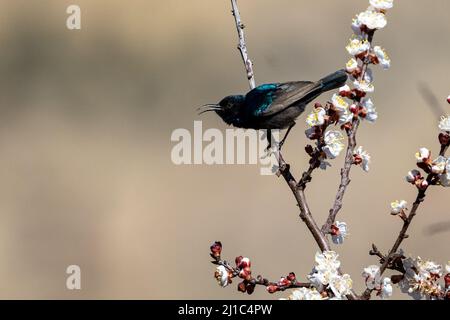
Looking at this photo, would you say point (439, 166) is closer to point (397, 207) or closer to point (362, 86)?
point (397, 207)

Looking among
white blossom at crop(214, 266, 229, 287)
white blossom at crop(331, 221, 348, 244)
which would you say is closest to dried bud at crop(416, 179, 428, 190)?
white blossom at crop(331, 221, 348, 244)

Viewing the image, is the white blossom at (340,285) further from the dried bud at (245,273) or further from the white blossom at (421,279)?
the dried bud at (245,273)

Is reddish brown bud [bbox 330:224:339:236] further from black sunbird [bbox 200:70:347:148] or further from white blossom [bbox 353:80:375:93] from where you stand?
black sunbird [bbox 200:70:347:148]

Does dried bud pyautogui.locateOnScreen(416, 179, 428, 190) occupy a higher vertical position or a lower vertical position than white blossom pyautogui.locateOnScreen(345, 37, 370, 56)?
lower

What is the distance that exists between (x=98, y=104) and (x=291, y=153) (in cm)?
312

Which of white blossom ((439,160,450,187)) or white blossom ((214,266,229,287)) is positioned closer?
white blossom ((439,160,450,187))

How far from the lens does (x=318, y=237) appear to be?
2.77 metres

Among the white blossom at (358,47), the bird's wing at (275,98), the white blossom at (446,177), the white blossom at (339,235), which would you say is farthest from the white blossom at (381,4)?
the bird's wing at (275,98)

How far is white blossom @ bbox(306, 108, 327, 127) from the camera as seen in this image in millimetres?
3061

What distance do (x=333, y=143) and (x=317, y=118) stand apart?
4.3 inches

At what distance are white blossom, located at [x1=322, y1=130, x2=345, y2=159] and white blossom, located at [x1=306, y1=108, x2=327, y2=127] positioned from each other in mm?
56

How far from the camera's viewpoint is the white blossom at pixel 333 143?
3.07m
